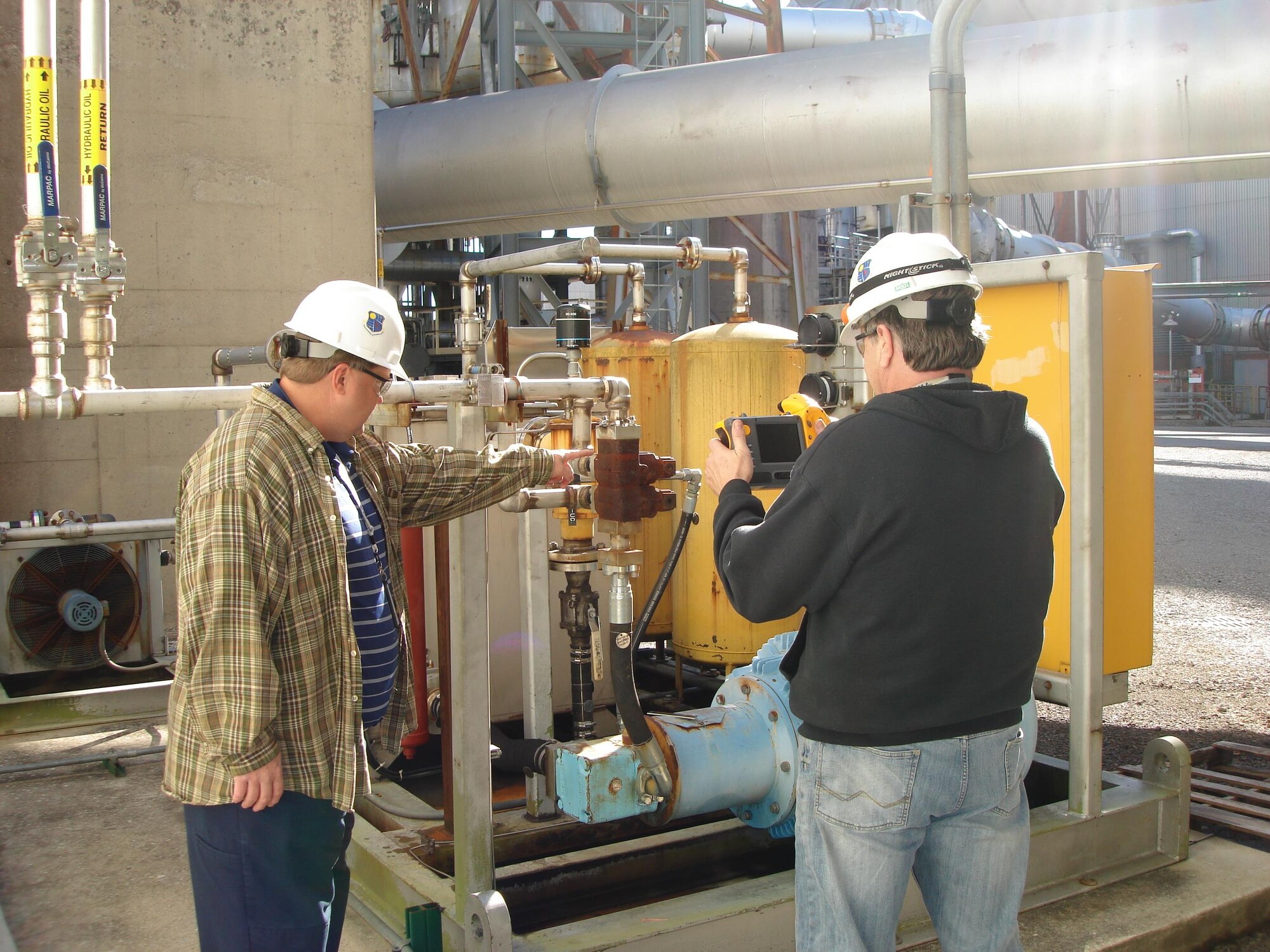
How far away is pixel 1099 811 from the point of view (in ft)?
Answer: 10.3

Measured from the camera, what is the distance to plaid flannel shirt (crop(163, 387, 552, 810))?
1737mm

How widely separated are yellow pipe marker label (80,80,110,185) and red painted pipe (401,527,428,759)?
1.34 meters

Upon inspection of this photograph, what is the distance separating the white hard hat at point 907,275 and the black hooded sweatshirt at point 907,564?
147mm

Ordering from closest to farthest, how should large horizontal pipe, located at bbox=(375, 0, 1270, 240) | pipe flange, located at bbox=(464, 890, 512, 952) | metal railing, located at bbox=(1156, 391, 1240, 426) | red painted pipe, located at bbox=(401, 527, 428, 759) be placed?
pipe flange, located at bbox=(464, 890, 512, 952) → red painted pipe, located at bbox=(401, 527, 428, 759) → large horizontal pipe, located at bbox=(375, 0, 1270, 240) → metal railing, located at bbox=(1156, 391, 1240, 426)

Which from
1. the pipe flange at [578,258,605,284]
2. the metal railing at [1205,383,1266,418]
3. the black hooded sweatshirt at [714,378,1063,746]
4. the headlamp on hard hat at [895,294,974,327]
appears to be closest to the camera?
the black hooded sweatshirt at [714,378,1063,746]

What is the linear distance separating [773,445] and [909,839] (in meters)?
0.93

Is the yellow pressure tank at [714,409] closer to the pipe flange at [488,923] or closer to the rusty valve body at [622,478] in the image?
the rusty valve body at [622,478]

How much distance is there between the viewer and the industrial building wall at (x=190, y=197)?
17.8 feet

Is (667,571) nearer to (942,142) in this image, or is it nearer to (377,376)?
(377,376)

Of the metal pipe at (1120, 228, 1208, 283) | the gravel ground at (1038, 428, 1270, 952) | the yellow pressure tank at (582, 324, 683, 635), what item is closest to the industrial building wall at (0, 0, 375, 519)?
the yellow pressure tank at (582, 324, 683, 635)

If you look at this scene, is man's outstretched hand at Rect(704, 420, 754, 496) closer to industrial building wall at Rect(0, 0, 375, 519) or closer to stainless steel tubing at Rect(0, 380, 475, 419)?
stainless steel tubing at Rect(0, 380, 475, 419)

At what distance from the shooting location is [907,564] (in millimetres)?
1637

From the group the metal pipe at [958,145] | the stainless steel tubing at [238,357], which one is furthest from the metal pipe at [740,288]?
the stainless steel tubing at [238,357]

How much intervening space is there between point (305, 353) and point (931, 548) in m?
1.07
